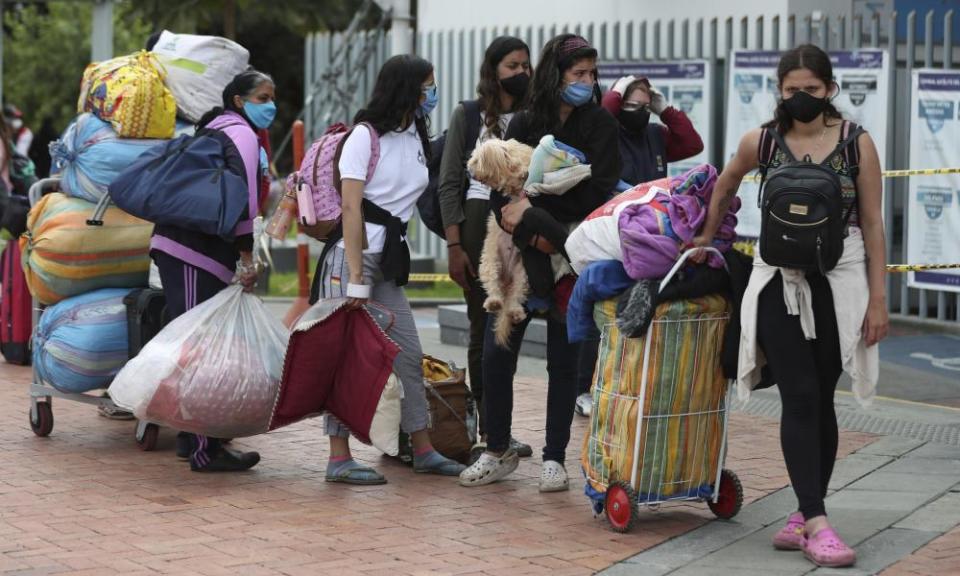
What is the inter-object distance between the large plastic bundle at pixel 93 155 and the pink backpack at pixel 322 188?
119 cm

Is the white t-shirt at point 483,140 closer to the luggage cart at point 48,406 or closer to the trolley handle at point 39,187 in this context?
the luggage cart at point 48,406

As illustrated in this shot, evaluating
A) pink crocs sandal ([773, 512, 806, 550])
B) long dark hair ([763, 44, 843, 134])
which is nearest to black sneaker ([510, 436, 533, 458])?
pink crocs sandal ([773, 512, 806, 550])

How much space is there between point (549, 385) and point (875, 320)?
1688 mm

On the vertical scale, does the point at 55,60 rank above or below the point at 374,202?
above

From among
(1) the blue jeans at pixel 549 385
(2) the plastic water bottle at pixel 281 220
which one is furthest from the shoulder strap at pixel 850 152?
(2) the plastic water bottle at pixel 281 220

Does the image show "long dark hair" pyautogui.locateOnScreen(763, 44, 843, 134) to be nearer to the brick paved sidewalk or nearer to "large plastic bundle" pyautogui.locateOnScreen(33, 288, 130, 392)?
the brick paved sidewalk

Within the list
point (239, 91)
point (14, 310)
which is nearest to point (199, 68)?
point (239, 91)

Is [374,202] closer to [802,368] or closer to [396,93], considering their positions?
[396,93]

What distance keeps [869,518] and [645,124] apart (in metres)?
2.58

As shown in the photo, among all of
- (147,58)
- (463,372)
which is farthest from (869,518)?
(147,58)

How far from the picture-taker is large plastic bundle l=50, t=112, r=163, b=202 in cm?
782

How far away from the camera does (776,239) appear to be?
545cm

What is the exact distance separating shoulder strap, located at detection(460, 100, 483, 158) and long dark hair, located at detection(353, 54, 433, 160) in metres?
0.52

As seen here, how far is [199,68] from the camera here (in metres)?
7.92
